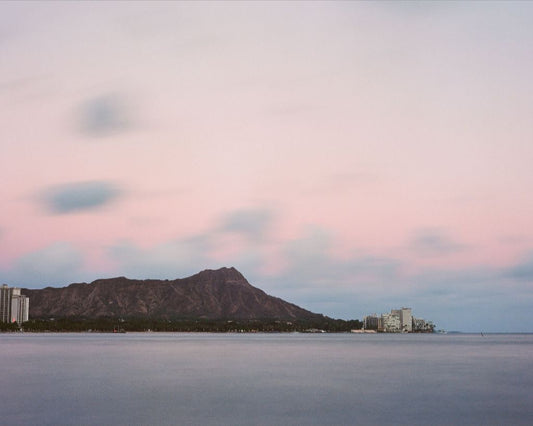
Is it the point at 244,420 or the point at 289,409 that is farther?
the point at 289,409

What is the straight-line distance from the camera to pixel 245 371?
9325 cm

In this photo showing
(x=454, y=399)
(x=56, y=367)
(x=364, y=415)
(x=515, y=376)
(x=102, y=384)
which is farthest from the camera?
(x=56, y=367)

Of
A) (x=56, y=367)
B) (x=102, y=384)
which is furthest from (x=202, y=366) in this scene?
(x=102, y=384)

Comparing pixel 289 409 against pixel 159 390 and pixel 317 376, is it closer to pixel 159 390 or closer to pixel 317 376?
pixel 159 390

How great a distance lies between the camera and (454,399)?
62250 mm

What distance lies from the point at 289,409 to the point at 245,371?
133ft

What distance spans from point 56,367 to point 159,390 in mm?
38552

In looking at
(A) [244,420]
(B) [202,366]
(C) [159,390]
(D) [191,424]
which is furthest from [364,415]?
(B) [202,366]

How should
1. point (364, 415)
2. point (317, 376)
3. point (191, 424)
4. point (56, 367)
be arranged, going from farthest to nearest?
point (56, 367) → point (317, 376) → point (364, 415) → point (191, 424)

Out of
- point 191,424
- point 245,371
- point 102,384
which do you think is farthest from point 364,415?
point 245,371

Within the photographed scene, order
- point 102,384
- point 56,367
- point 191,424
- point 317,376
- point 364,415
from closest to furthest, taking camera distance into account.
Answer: point 191,424, point 364,415, point 102,384, point 317,376, point 56,367

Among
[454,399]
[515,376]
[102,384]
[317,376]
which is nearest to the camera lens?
[454,399]

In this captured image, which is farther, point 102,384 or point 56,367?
point 56,367

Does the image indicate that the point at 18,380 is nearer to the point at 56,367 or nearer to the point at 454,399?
the point at 56,367
